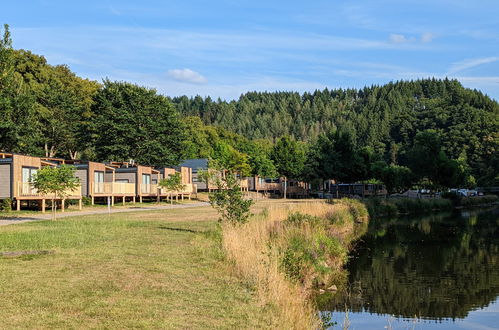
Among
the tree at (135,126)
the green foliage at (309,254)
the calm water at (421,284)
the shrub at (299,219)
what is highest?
the tree at (135,126)

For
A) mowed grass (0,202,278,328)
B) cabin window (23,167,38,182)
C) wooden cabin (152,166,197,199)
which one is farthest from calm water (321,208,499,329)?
wooden cabin (152,166,197,199)

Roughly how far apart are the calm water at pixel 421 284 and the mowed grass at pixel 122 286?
3.62m

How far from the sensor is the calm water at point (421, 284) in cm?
1388

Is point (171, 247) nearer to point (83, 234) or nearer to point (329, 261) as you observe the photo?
point (83, 234)

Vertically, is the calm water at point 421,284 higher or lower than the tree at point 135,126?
lower

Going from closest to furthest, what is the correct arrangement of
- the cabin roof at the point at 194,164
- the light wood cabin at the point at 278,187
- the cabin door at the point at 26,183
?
the cabin door at the point at 26,183
the cabin roof at the point at 194,164
the light wood cabin at the point at 278,187

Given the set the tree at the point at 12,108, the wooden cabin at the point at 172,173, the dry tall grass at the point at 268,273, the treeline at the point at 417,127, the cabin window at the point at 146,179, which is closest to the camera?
the dry tall grass at the point at 268,273

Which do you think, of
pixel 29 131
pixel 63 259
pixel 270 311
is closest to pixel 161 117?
pixel 29 131

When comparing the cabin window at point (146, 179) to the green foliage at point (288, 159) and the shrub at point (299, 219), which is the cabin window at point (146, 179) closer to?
the shrub at point (299, 219)

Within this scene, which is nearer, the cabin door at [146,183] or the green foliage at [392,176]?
the cabin door at [146,183]

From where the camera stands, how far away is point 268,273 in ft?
41.0

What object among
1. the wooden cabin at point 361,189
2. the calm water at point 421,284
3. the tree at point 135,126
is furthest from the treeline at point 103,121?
the calm water at point 421,284

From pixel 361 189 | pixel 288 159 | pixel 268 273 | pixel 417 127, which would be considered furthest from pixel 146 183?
pixel 417 127

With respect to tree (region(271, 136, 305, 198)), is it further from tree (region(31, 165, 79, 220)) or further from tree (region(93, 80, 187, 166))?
tree (region(31, 165, 79, 220))
